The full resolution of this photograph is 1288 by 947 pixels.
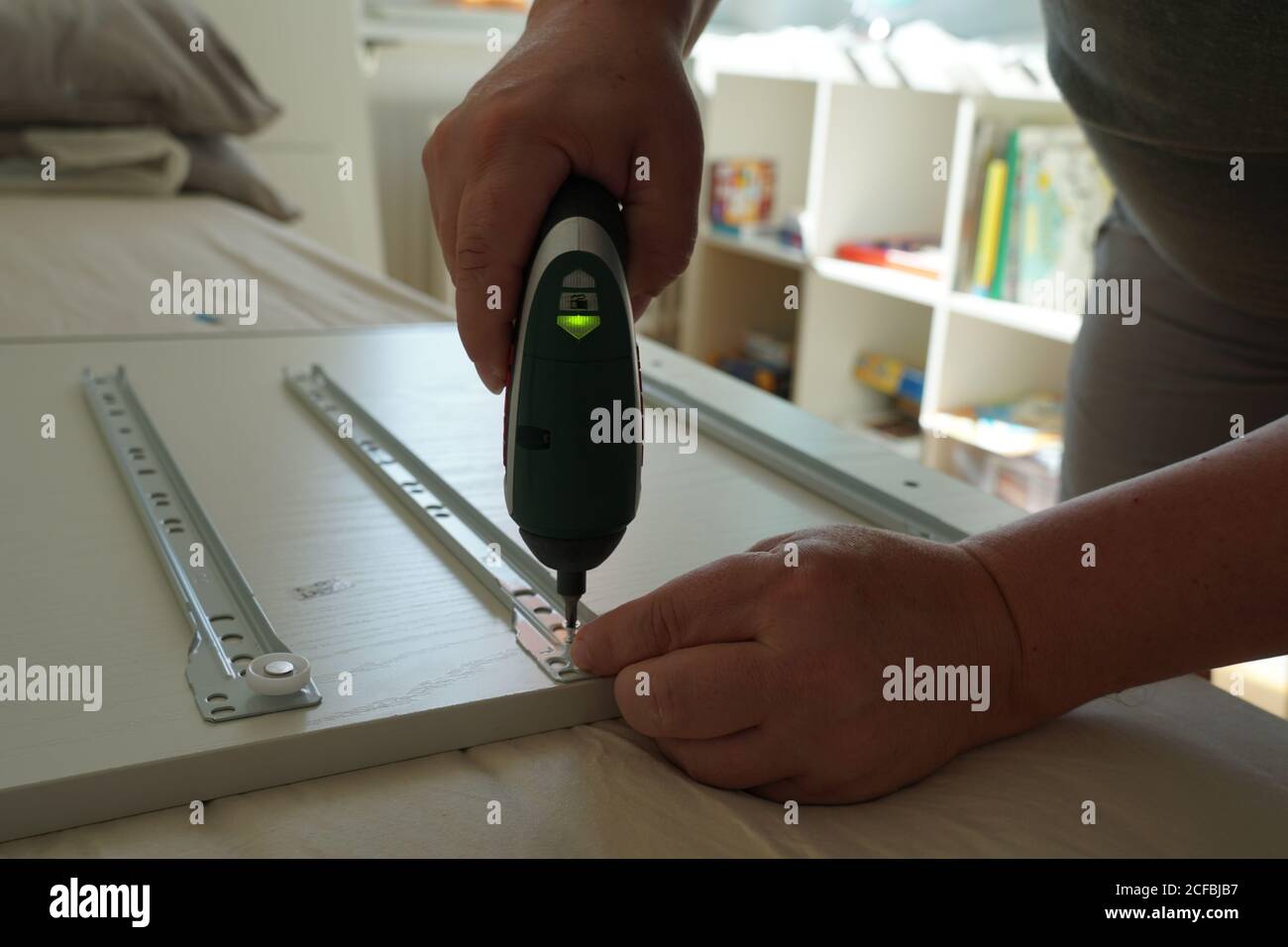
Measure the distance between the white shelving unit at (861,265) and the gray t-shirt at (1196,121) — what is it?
1.28m

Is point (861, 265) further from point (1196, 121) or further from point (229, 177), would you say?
point (1196, 121)

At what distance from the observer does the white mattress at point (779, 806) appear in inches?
20.5

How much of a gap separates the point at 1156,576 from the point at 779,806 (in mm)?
220

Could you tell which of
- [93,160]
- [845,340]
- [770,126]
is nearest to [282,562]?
[93,160]

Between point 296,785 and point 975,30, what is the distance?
261 cm

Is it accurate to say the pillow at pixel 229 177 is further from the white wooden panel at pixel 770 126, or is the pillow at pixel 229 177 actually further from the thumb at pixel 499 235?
the thumb at pixel 499 235

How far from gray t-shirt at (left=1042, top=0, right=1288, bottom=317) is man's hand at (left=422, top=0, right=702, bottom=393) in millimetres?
367

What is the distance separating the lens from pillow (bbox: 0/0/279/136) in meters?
1.97

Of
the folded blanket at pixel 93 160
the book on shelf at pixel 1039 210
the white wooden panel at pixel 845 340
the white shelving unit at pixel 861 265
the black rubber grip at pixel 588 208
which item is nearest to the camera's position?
the black rubber grip at pixel 588 208

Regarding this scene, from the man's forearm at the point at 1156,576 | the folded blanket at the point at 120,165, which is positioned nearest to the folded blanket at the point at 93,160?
the folded blanket at the point at 120,165

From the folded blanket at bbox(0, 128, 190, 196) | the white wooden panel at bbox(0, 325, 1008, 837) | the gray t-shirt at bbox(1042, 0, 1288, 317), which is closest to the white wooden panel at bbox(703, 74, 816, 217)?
the folded blanket at bbox(0, 128, 190, 196)

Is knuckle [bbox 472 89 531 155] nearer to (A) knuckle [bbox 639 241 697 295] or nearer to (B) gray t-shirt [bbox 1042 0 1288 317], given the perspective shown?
(A) knuckle [bbox 639 241 697 295]
